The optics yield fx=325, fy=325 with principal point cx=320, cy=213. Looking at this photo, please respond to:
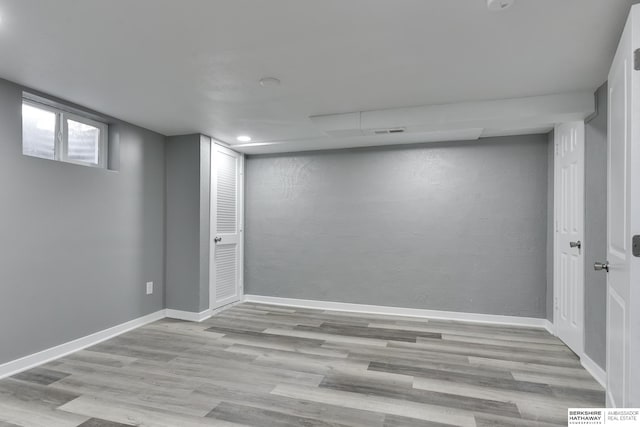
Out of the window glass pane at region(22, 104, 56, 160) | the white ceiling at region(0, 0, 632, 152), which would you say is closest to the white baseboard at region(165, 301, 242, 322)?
the window glass pane at region(22, 104, 56, 160)

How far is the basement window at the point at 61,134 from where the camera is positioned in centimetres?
273

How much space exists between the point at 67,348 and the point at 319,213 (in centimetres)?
305

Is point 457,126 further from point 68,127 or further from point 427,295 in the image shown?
point 68,127

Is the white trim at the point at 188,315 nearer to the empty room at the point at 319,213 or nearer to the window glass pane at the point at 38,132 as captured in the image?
the empty room at the point at 319,213

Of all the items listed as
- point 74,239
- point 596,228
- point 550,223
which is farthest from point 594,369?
point 74,239

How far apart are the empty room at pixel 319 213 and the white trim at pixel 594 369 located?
0.01m

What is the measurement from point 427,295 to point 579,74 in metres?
2.73

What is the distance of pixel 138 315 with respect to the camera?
145 inches

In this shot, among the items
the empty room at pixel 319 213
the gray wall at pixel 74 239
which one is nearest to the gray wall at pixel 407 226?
the empty room at pixel 319 213

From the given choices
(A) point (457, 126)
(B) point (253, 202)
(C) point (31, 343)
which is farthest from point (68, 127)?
(A) point (457, 126)

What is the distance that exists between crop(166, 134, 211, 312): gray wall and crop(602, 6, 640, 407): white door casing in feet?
12.2

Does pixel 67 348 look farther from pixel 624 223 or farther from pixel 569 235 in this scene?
pixel 569 235

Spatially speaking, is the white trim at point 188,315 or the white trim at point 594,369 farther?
the white trim at point 188,315

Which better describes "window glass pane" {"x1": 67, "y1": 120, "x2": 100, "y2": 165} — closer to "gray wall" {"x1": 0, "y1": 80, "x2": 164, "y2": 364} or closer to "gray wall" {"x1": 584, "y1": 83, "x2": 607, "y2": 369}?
"gray wall" {"x1": 0, "y1": 80, "x2": 164, "y2": 364}
